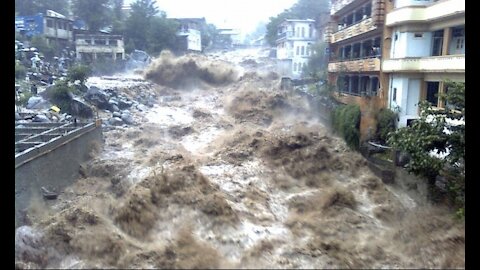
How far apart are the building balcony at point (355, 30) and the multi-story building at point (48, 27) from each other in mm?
20206

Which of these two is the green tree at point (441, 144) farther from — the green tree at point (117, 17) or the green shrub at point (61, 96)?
the green tree at point (117, 17)

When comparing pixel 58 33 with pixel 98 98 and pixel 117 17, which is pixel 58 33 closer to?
pixel 117 17

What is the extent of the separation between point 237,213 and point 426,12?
9540 mm

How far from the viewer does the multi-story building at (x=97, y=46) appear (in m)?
33.6

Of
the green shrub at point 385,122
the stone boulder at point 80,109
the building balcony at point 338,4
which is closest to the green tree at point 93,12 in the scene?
the stone boulder at point 80,109

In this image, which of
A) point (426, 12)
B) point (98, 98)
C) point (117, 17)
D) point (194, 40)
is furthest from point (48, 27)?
point (426, 12)

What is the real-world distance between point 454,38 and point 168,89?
21.7 metres

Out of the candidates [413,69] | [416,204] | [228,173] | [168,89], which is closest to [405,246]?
[416,204]

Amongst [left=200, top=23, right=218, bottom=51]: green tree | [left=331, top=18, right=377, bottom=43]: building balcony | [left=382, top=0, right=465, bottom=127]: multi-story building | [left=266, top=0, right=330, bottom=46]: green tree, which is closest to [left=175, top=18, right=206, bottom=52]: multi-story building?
[left=200, top=23, right=218, bottom=51]: green tree

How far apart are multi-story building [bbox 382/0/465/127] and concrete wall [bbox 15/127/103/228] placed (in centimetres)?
1086

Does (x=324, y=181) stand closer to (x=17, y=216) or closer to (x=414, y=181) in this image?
(x=414, y=181)

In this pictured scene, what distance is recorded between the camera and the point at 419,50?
15195 millimetres

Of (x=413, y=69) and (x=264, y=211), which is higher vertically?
(x=413, y=69)

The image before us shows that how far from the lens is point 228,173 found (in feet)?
45.8
